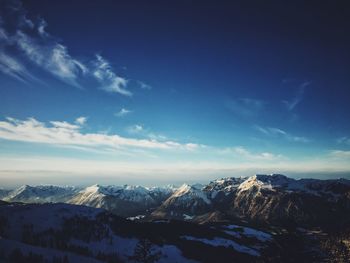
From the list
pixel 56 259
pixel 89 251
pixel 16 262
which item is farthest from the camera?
pixel 89 251

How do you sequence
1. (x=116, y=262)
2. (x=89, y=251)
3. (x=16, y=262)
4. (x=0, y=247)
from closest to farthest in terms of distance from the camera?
(x=16, y=262) < (x=0, y=247) < (x=116, y=262) < (x=89, y=251)

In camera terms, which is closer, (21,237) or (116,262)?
(116,262)

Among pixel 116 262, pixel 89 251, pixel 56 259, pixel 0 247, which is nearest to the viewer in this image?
pixel 0 247

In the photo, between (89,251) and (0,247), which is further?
(89,251)

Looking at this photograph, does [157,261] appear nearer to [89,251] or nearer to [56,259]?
[89,251]

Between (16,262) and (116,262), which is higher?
(16,262)

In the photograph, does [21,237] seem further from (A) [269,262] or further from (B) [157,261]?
(A) [269,262]

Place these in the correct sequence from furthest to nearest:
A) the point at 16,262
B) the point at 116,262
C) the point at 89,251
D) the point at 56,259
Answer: the point at 89,251, the point at 116,262, the point at 56,259, the point at 16,262

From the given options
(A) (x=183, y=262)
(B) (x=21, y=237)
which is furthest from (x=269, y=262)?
(B) (x=21, y=237)

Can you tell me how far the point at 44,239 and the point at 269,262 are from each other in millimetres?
147546

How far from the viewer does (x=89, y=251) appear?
189 meters

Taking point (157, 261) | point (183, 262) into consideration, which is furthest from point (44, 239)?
point (183, 262)

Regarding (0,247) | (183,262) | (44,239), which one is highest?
(0,247)

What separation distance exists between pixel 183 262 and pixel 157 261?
1788 centimetres
